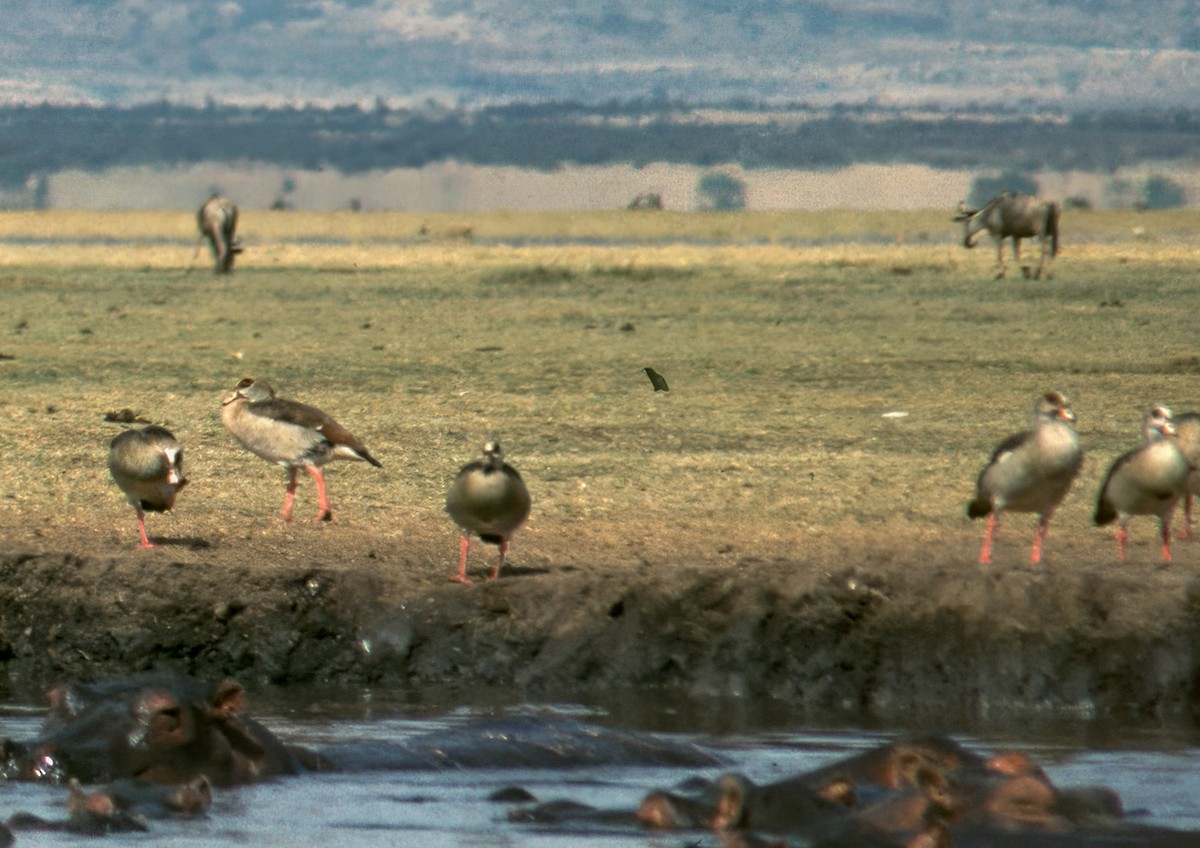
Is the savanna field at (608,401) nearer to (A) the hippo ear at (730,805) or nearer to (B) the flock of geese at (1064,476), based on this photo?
(B) the flock of geese at (1064,476)

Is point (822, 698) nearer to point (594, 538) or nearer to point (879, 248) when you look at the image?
point (594, 538)

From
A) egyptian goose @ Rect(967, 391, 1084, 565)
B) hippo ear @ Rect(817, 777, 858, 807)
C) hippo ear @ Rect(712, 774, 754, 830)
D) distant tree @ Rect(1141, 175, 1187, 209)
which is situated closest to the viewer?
hippo ear @ Rect(712, 774, 754, 830)

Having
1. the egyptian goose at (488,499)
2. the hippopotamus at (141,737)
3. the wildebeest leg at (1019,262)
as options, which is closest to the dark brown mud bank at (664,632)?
the egyptian goose at (488,499)

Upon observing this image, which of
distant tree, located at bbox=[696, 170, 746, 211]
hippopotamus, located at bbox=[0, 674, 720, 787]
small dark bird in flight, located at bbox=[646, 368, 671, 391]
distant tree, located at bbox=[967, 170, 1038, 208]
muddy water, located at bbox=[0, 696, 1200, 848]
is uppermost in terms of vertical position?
distant tree, located at bbox=[967, 170, 1038, 208]

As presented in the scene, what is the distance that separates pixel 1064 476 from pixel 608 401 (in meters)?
5.51

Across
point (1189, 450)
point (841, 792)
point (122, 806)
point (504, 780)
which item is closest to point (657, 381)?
point (1189, 450)

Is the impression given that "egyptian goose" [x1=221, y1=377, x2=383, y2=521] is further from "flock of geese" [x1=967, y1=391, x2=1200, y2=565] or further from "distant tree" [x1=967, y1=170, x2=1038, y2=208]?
"distant tree" [x1=967, y1=170, x2=1038, y2=208]

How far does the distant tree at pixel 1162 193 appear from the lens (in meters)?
63.6

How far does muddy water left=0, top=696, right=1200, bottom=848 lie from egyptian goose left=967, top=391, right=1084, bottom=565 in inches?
61.2

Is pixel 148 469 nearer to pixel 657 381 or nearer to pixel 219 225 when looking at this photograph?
pixel 657 381

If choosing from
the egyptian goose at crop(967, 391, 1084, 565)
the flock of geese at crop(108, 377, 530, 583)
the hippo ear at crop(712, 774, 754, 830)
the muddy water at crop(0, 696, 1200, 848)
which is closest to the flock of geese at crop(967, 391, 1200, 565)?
the egyptian goose at crop(967, 391, 1084, 565)

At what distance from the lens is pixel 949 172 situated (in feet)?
235

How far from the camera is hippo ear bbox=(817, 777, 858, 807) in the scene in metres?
6.34

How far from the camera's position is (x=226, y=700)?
6.89 metres
